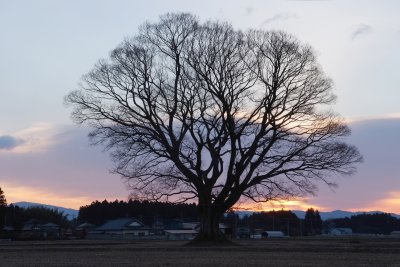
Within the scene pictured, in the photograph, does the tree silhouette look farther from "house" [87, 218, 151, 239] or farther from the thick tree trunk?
the thick tree trunk

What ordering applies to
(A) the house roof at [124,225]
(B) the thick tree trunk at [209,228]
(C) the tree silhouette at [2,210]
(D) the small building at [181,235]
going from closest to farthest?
(B) the thick tree trunk at [209,228] < (D) the small building at [181,235] < (C) the tree silhouette at [2,210] < (A) the house roof at [124,225]

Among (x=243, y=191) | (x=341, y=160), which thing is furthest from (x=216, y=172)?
(x=341, y=160)

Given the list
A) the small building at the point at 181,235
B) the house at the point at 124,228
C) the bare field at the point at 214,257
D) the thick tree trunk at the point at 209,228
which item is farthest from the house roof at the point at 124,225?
the bare field at the point at 214,257

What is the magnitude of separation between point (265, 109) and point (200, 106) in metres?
→ 4.57

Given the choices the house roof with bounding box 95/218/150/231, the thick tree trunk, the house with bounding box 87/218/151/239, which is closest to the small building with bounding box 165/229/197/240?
the house with bounding box 87/218/151/239

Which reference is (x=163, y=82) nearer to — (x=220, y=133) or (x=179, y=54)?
(x=179, y=54)

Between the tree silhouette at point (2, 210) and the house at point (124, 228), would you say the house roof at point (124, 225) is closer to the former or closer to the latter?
the house at point (124, 228)

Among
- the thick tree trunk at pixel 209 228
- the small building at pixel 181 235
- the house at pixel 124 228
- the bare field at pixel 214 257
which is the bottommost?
the bare field at pixel 214 257

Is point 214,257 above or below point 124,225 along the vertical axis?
below

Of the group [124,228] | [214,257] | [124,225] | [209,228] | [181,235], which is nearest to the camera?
[214,257]

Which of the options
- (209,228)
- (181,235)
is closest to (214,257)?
(209,228)

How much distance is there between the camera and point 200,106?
48.2m

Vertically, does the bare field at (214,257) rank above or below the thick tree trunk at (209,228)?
below

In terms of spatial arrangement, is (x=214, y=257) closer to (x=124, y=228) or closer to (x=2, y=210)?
(x=2, y=210)
